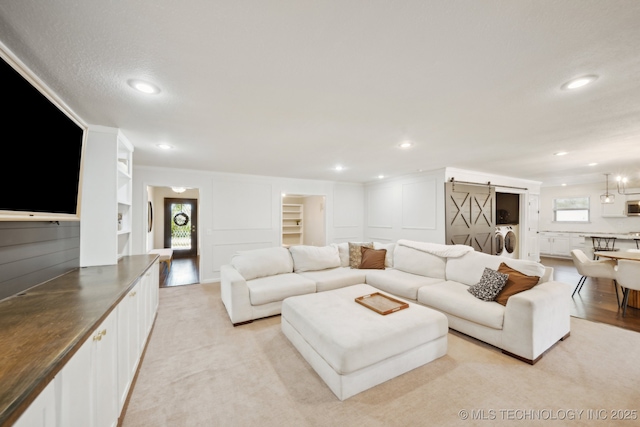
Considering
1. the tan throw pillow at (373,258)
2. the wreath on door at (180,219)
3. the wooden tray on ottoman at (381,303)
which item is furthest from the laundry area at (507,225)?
the wreath on door at (180,219)

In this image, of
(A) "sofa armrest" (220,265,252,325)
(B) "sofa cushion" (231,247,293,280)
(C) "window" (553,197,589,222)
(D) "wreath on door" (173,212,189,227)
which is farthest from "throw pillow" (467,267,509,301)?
(D) "wreath on door" (173,212,189,227)

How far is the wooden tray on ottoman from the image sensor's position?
2.56 meters

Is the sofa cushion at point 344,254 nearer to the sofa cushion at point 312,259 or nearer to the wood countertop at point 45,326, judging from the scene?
the sofa cushion at point 312,259

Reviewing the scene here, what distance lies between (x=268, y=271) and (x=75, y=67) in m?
3.09

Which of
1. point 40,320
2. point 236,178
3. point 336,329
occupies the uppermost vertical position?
point 236,178

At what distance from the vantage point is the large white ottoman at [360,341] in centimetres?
196

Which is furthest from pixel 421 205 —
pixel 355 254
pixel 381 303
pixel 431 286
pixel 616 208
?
pixel 616 208

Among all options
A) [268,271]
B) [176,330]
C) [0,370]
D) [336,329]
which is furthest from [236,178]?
[0,370]

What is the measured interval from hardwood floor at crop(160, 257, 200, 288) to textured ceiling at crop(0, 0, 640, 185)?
334cm

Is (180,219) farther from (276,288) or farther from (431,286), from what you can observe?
(431,286)

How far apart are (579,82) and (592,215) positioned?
8713 mm

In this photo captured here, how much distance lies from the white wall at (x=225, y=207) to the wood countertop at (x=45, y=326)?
10.2 feet

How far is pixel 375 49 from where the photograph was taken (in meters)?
1.47

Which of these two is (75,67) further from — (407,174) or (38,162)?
(407,174)
